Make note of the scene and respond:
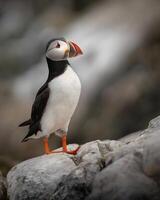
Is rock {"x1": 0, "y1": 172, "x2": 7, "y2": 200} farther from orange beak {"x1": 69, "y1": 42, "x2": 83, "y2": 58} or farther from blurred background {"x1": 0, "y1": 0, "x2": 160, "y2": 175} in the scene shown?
blurred background {"x1": 0, "y1": 0, "x2": 160, "y2": 175}

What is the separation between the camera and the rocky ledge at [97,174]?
18.7ft

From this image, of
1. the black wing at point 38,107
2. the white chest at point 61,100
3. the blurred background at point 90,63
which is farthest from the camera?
the blurred background at point 90,63

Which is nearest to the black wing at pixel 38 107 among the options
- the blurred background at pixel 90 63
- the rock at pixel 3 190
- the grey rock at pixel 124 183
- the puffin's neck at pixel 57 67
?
the puffin's neck at pixel 57 67

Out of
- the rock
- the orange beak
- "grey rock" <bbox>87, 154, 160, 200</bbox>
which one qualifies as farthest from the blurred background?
"grey rock" <bbox>87, 154, 160, 200</bbox>

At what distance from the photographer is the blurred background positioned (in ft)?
39.7

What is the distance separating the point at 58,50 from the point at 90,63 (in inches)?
276

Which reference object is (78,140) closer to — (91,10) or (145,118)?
(145,118)

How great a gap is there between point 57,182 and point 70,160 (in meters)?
0.38

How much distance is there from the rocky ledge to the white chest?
330 millimetres

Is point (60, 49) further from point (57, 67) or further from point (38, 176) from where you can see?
point (38, 176)

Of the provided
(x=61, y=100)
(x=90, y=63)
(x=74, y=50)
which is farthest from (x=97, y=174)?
(x=90, y=63)

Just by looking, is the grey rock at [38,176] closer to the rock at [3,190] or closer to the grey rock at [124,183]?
the rock at [3,190]

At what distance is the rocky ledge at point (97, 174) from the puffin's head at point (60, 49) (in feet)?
2.83

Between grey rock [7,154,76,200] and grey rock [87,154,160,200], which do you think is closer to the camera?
grey rock [87,154,160,200]
